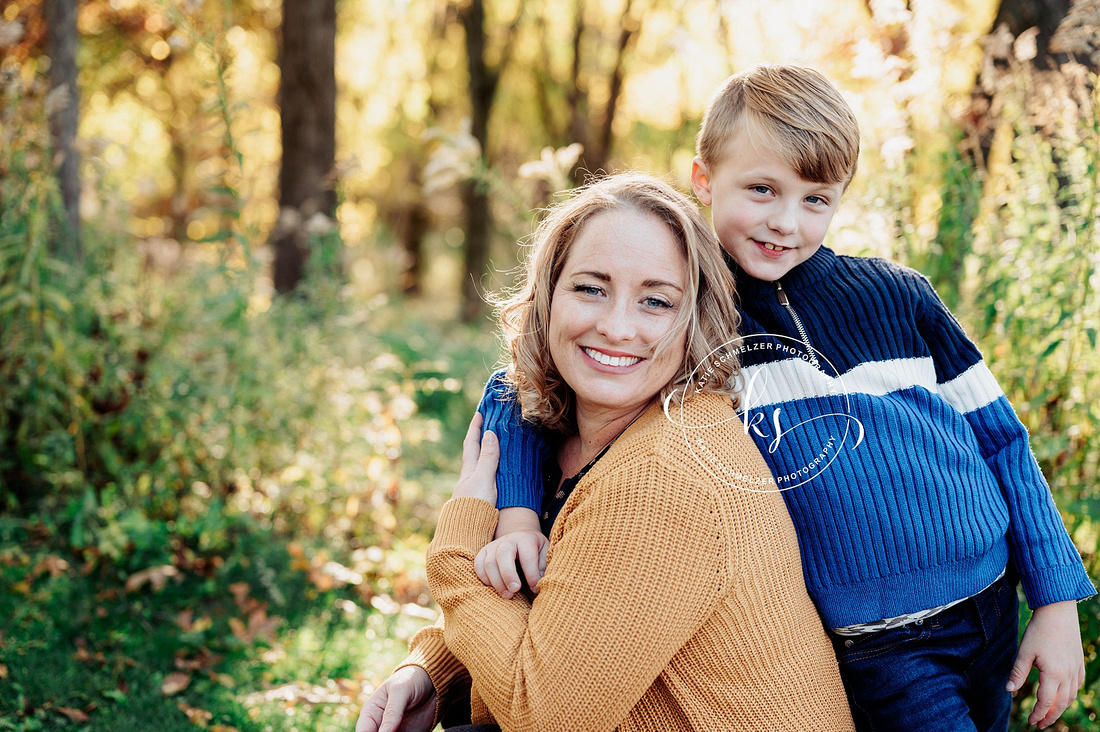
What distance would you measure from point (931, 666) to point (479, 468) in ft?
3.68

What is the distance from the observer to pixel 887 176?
300 cm

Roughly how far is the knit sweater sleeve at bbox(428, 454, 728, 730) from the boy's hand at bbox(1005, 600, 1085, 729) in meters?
0.87

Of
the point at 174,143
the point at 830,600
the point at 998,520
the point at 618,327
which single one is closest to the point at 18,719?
the point at 618,327

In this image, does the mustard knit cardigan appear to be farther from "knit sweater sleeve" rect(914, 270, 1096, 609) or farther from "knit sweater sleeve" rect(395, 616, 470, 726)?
"knit sweater sleeve" rect(914, 270, 1096, 609)

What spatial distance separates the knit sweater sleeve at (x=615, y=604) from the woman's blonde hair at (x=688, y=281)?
311 mm

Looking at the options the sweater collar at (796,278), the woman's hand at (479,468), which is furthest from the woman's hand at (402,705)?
the sweater collar at (796,278)

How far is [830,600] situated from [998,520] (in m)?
0.45

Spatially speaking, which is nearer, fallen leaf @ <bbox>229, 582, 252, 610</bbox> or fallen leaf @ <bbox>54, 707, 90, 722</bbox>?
fallen leaf @ <bbox>54, 707, 90, 722</bbox>

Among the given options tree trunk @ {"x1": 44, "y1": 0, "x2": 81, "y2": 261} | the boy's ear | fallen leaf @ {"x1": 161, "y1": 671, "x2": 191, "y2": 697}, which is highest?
tree trunk @ {"x1": 44, "y1": 0, "x2": 81, "y2": 261}

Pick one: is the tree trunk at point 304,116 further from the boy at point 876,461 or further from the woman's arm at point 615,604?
the woman's arm at point 615,604

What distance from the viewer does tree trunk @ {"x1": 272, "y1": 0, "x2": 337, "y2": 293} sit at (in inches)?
253

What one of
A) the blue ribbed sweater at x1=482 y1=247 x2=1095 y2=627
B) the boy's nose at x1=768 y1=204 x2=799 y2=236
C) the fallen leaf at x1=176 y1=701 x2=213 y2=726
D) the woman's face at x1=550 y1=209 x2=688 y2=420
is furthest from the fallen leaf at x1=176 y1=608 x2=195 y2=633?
the boy's nose at x1=768 y1=204 x2=799 y2=236

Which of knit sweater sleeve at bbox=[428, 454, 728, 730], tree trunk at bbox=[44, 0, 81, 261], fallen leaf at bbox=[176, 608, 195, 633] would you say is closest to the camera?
knit sweater sleeve at bbox=[428, 454, 728, 730]

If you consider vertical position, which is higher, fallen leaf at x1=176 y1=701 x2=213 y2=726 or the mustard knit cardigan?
the mustard knit cardigan
